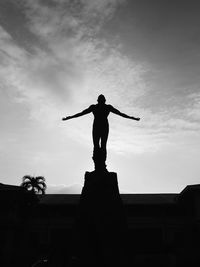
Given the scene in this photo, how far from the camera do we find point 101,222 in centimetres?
588

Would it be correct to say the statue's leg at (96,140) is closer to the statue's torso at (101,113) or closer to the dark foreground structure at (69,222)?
the statue's torso at (101,113)

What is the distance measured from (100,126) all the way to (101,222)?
2.51 m

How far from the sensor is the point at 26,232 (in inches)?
925

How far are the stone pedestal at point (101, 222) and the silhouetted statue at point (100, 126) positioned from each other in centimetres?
42

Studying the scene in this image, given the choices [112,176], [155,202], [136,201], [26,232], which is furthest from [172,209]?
[112,176]

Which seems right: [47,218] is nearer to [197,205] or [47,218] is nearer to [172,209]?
[172,209]

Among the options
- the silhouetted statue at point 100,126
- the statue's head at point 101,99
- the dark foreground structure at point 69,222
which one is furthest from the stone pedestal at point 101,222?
the dark foreground structure at point 69,222

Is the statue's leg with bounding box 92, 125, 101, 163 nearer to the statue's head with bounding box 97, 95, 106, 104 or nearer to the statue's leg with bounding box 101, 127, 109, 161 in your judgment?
the statue's leg with bounding box 101, 127, 109, 161

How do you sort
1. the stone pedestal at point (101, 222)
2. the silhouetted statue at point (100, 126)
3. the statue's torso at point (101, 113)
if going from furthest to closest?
the statue's torso at point (101, 113)
the silhouetted statue at point (100, 126)
the stone pedestal at point (101, 222)

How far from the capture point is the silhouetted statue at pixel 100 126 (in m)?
6.93

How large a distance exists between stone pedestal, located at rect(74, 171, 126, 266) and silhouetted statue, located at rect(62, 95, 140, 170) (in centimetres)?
42

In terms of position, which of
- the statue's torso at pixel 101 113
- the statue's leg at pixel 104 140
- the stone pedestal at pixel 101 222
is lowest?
the stone pedestal at pixel 101 222

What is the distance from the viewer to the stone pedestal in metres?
5.52

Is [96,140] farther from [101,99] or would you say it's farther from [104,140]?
[101,99]
